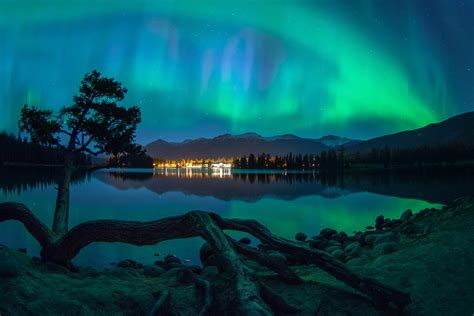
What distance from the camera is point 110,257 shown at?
15.8 m

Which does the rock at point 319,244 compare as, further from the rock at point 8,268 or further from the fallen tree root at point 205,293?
the rock at point 8,268

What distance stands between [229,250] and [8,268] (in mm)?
4358

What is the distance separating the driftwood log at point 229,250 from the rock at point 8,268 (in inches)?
88.9

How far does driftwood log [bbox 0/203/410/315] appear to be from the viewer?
5986 mm

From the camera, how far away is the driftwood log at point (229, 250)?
5.99 meters

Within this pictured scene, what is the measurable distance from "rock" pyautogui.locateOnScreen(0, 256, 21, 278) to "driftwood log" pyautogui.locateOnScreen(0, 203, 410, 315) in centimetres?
226

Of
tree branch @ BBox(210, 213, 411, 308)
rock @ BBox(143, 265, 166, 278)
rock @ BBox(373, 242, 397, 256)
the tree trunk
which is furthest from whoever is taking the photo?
the tree trunk

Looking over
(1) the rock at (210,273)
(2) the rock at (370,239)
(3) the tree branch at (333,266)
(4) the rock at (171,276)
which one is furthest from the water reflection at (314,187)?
(3) the tree branch at (333,266)

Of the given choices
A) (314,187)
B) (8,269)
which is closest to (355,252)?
(8,269)

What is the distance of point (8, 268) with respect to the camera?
253 inches

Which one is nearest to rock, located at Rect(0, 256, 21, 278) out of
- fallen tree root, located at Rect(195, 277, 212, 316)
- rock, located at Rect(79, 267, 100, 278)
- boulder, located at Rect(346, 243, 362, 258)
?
rock, located at Rect(79, 267, 100, 278)

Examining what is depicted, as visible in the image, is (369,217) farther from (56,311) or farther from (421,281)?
(56,311)

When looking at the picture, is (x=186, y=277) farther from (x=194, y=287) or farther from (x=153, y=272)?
(x=153, y=272)

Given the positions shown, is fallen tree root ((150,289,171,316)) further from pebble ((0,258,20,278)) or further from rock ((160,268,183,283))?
pebble ((0,258,20,278))
